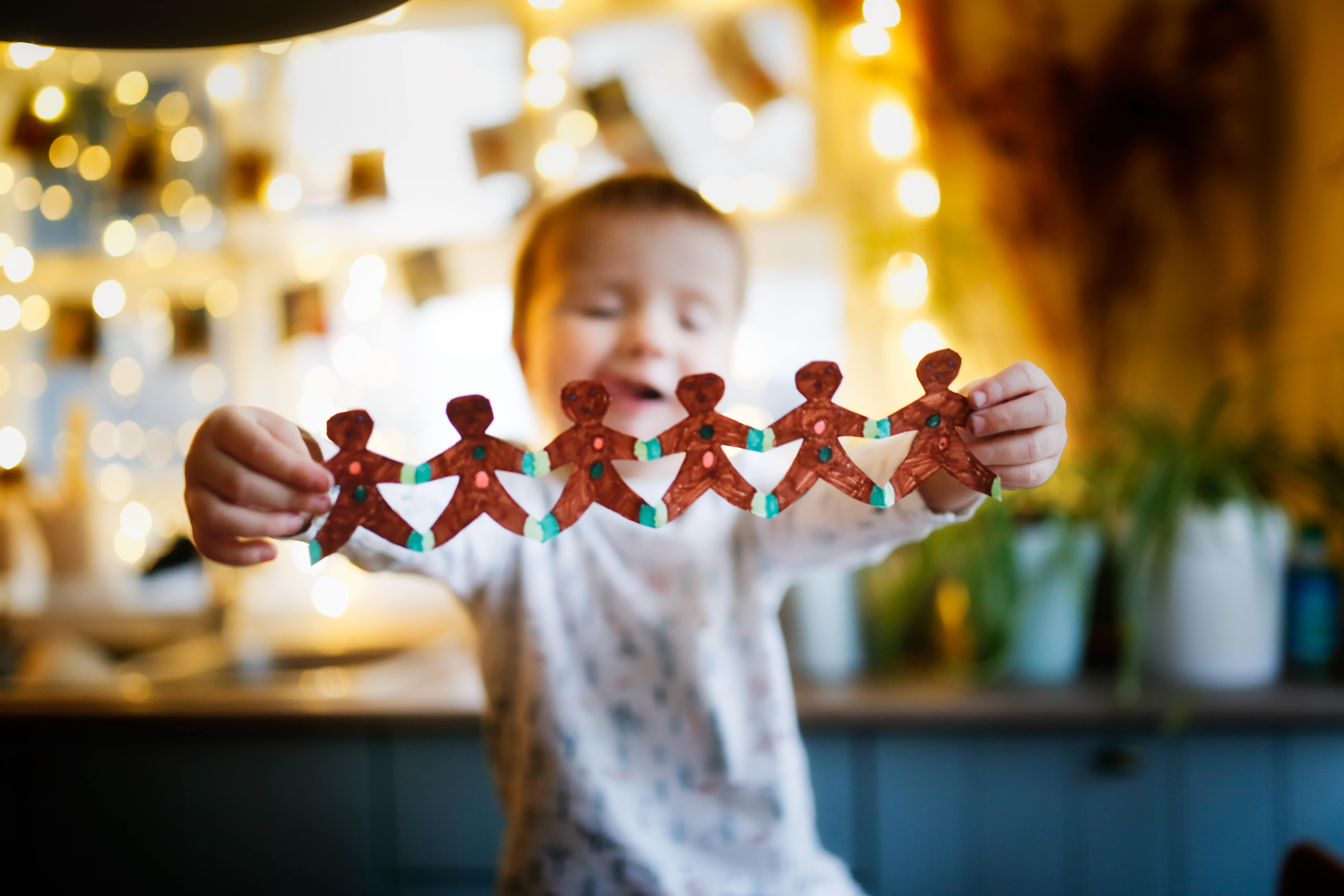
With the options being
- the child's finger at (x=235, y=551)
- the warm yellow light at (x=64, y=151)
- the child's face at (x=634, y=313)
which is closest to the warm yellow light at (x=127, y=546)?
the warm yellow light at (x=64, y=151)

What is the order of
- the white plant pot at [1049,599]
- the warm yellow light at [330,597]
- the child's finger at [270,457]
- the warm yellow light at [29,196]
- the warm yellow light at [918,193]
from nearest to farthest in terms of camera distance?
1. the child's finger at [270,457]
2. the white plant pot at [1049,599]
3. the warm yellow light at [918,193]
4. the warm yellow light at [330,597]
5. the warm yellow light at [29,196]

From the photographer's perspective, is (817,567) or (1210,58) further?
(1210,58)

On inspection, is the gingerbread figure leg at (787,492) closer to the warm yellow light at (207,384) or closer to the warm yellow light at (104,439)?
the warm yellow light at (207,384)

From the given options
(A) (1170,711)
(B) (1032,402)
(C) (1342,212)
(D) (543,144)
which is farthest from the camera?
(D) (543,144)

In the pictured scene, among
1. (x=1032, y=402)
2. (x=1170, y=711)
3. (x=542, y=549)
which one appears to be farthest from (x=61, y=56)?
(x=1170, y=711)

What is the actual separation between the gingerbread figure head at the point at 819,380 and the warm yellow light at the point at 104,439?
1.98m

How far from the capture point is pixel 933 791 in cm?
Answer: 108

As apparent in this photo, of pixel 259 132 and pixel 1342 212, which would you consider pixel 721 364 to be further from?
pixel 259 132

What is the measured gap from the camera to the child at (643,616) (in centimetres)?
63

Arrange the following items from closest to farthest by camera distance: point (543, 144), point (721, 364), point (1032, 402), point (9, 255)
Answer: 1. point (1032, 402)
2. point (721, 364)
3. point (543, 144)
4. point (9, 255)

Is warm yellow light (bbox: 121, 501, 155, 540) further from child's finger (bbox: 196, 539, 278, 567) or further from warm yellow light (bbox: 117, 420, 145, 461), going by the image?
child's finger (bbox: 196, 539, 278, 567)

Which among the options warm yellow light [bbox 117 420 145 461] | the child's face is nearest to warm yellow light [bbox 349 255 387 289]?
warm yellow light [bbox 117 420 145 461]

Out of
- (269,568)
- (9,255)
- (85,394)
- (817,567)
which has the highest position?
(9,255)

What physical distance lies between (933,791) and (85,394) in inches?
78.4
